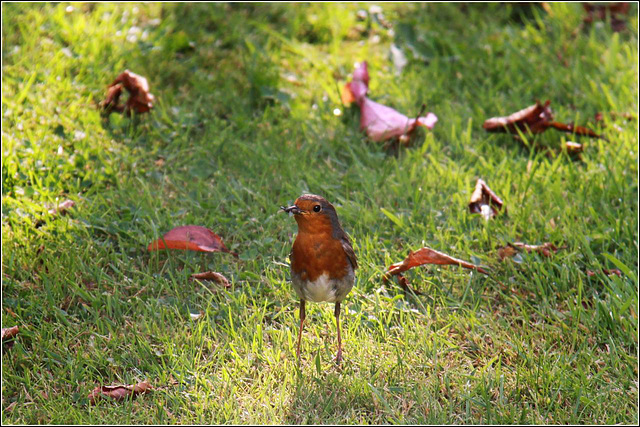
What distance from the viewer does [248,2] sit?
20.9 feet

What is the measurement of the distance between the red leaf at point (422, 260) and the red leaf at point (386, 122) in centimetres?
128

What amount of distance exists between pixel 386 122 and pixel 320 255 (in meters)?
2.00

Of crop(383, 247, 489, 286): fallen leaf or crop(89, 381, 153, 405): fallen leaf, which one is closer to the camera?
crop(89, 381, 153, 405): fallen leaf

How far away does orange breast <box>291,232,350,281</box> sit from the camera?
323cm

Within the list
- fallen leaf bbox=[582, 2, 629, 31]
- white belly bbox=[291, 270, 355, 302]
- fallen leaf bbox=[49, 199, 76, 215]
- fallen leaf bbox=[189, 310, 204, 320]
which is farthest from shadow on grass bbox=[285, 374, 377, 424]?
fallen leaf bbox=[582, 2, 629, 31]

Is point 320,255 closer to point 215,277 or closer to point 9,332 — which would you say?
point 215,277

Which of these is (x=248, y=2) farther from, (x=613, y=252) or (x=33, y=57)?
(x=613, y=252)

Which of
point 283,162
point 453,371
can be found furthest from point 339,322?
point 283,162

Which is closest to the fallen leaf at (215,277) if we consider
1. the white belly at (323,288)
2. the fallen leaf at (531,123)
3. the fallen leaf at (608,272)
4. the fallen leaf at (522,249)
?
the white belly at (323,288)

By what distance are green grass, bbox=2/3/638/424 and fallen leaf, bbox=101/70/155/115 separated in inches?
4.7

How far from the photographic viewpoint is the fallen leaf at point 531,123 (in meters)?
4.96

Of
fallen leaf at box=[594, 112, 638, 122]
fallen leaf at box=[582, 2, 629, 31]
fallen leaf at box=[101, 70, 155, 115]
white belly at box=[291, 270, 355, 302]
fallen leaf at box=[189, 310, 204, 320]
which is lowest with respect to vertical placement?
fallen leaf at box=[594, 112, 638, 122]

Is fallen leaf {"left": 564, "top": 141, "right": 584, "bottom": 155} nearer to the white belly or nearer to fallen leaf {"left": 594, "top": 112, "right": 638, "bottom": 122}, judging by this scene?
fallen leaf {"left": 594, "top": 112, "right": 638, "bottom": 122}

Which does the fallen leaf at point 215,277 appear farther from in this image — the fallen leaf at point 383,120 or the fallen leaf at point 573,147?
the fallen leaf at point 573,147
